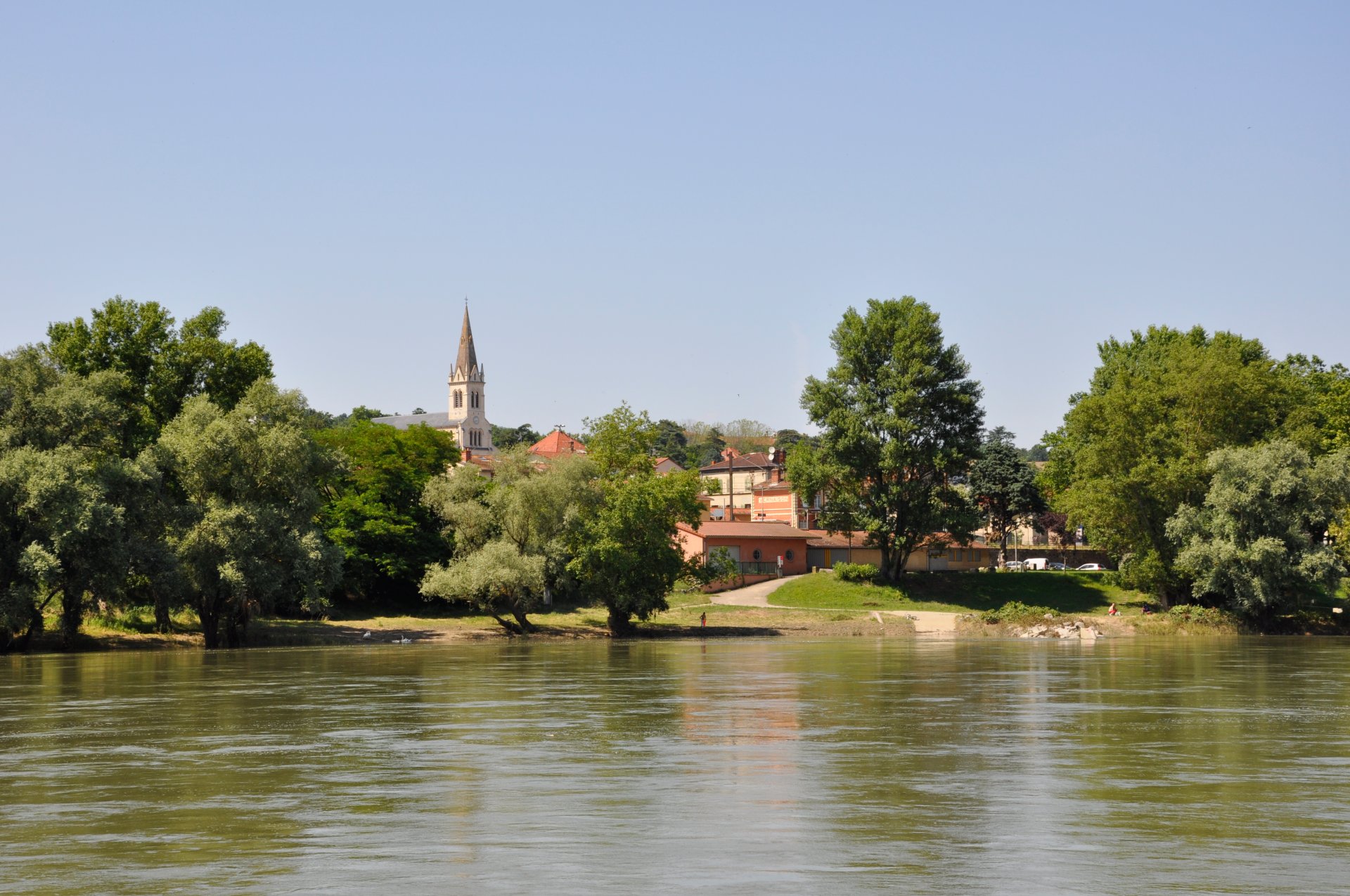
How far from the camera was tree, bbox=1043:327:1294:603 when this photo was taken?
7781 cm

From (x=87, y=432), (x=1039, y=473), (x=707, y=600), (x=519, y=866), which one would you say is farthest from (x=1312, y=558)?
(x=519, y=866)

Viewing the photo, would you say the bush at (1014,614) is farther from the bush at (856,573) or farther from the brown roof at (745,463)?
the brown roof at (745,463)

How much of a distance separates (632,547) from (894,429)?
87.0ft

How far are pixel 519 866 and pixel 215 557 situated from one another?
51638 mm

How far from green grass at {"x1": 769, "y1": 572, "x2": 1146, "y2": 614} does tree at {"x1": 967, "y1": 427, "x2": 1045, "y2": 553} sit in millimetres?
24582

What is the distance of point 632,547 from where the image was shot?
7275 centimetres

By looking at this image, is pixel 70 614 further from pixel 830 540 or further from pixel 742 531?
pixel 830 540

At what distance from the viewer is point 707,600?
296ft

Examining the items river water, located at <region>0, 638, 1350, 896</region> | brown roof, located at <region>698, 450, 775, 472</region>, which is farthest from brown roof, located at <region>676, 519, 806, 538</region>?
river water, located at <region>0, 638, 1350, 896</region>

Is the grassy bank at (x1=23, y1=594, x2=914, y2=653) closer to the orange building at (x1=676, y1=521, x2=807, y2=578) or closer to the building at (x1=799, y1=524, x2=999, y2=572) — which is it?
the orange building at (x1=676, y1=521, x2=807, y2=578)

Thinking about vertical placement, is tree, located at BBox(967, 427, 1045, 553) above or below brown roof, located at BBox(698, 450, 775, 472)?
below

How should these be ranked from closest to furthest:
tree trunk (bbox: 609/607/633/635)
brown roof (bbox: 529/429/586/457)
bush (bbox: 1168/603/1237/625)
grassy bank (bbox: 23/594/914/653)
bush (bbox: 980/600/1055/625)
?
grassy bank (bbox: 23/594/914/653), bush (bbox: 1168/603/1237/625), tree trunk (bbox: 609/607/633/635), bush (bbox: 980/600/1055/625), brown roof (bbox: 529/429/586/457)

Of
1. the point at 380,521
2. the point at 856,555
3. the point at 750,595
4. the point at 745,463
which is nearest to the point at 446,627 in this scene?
the point at 380,521

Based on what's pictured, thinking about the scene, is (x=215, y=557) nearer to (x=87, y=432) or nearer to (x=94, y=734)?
(x=87, y=432)
